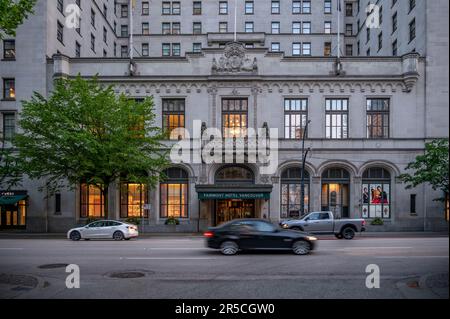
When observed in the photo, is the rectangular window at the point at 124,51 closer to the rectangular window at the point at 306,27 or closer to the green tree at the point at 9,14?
the rectangular window at the point at 306,27

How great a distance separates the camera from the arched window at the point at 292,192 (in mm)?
30203

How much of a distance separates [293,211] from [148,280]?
2086 cm

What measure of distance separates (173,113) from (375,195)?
1747 cm

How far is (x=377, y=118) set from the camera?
99.5 feet

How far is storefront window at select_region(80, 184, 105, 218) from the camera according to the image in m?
30.5

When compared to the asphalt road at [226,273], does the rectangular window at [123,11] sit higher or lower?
higher

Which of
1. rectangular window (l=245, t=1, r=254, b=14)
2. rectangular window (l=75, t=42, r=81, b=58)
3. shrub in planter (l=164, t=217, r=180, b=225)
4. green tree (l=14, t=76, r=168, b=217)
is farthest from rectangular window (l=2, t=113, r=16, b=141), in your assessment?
rectangular window (l=245, t=1, r=254, b=14)

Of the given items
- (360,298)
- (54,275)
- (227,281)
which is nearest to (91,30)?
(54,275)

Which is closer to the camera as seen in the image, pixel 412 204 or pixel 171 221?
pixel 171 221

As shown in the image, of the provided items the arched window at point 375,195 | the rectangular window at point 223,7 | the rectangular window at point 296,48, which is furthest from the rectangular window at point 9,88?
the rectangular window at point 296,48

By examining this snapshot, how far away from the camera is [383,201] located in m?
30.1

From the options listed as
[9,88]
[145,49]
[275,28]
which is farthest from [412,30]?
[9,88]

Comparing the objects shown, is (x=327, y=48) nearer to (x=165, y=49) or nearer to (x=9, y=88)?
(x=165, y=49)

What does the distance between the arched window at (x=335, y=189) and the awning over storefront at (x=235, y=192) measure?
5085 millimetres
